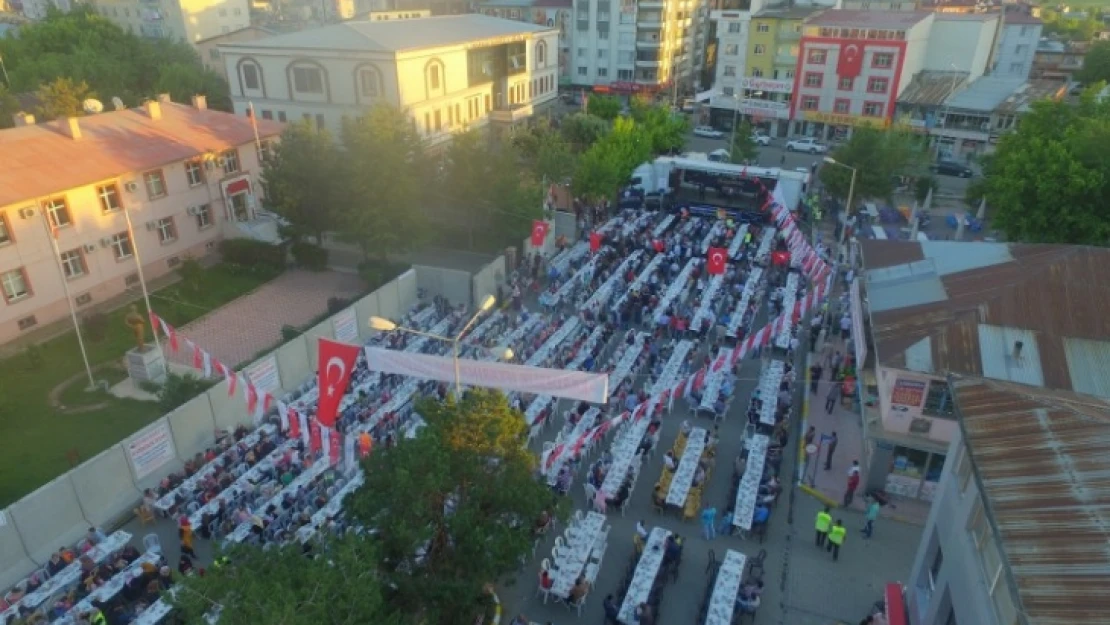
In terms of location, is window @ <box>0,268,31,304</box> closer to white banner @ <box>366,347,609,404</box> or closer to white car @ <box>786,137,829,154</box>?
white banner @ <box>366,347,609,404</box>

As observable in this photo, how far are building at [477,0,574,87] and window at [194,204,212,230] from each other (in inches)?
1987

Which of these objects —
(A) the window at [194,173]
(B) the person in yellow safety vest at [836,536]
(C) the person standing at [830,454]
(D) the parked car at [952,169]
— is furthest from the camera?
(D) the parked car at [952,169]

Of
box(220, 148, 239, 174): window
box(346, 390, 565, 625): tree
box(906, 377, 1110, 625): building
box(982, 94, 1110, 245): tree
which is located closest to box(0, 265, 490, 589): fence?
box(346, 390, 565, 625): tree

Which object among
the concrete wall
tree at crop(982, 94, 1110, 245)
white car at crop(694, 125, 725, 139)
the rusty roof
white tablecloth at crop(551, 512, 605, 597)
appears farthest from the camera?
white car at crop(694, 125, 725, 139)

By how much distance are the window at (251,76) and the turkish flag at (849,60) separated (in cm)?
4526

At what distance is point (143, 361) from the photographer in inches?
939

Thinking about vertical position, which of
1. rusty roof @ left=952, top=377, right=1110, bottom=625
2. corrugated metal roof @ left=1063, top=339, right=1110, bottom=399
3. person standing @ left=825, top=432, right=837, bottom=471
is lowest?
person standing @ left=825, top=432, right=837, bottom=471

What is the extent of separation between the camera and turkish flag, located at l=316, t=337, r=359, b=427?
50.9 ft

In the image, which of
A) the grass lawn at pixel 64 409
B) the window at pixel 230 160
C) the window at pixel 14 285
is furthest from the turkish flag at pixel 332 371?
the window at pixel 230 160

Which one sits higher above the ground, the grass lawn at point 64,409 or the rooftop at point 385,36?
the rooftop at point 385,36

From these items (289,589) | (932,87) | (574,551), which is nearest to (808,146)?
(932,87)

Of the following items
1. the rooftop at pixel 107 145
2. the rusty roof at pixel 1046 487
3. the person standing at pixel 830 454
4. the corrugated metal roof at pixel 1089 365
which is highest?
the rooftop at pixel 107 145

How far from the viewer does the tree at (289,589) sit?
29.8 feet

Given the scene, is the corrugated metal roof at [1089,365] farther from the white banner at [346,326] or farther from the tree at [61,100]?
the tree at [61,100]
